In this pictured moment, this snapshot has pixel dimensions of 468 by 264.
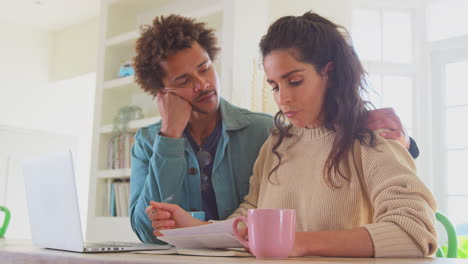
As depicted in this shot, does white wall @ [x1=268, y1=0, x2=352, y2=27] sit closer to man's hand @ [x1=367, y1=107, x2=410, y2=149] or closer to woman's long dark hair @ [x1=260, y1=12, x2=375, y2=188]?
woman's long dark hair @ [x1=260, y1=12, x2=375, y2=188]

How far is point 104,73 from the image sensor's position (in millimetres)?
3969

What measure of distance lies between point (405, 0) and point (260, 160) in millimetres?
2730

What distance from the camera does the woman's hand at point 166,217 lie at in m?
1.31

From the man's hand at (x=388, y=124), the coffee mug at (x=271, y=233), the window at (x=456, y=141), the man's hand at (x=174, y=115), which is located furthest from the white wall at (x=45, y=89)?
the coffee mug at (x=271, y=233)

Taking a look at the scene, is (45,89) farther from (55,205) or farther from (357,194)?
(357,194)

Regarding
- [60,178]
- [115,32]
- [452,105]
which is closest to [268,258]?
[60,178]

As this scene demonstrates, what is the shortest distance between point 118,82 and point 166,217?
8.72 ft

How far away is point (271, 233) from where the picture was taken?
0.87 metres

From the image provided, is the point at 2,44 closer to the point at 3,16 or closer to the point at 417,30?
the point at 3,16

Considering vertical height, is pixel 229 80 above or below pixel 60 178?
above

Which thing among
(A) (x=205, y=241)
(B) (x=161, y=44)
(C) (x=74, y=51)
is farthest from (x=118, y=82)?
(A) (x=205, y=241)

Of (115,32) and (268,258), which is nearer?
(268,258)

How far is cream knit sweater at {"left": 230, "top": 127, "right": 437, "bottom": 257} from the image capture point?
3.27 feet

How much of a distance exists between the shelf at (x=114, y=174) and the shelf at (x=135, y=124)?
302mm
